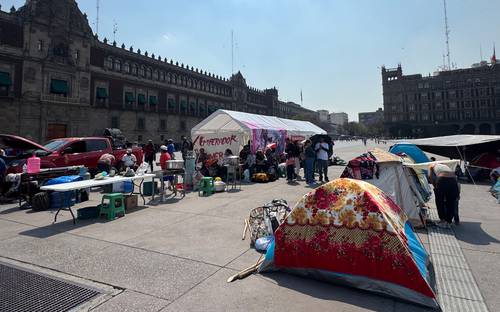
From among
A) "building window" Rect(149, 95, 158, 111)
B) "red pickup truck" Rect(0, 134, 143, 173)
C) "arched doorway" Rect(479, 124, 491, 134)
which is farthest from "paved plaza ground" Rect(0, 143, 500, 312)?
"arched doorway" Rect(479, 124, 491, 134)

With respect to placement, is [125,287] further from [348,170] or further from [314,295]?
[348,170]

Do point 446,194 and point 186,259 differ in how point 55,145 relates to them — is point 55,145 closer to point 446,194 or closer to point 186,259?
point 186,259

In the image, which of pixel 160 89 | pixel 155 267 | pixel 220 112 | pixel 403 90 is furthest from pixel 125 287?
pixel 403 90

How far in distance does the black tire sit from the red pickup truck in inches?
105

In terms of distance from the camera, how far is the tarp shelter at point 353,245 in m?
3.24

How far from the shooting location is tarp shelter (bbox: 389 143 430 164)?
8.07m

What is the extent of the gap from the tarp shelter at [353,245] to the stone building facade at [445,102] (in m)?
119

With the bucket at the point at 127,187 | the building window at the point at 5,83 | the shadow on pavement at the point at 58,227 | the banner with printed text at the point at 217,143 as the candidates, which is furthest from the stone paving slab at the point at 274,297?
the building window at the point at 5,83

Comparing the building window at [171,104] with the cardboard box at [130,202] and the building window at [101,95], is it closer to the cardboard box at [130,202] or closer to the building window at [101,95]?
the building window at [101,95]

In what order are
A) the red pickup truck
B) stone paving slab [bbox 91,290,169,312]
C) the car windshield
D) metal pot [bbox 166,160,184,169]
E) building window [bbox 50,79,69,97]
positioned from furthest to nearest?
1. building window [bbox 50,79,69,97]
2. the car windshield
3. the red pickup truck
4. metal pot [bbox 166,160,184,169]
5. stone paving slab [bbox 91,290,169,312]

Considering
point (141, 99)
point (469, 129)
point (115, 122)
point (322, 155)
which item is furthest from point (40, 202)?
point (469, 129)

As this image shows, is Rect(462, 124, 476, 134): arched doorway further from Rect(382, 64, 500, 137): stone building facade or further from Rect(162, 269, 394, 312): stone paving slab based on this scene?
Rect(162, 269, 394, 312): stone paving slab

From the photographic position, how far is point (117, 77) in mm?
46594

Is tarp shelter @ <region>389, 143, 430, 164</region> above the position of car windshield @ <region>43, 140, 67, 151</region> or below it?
below
